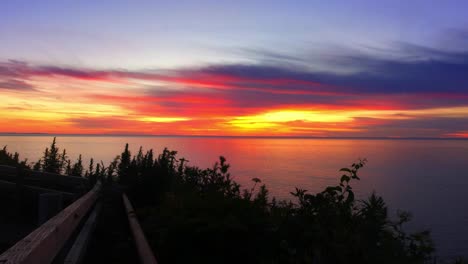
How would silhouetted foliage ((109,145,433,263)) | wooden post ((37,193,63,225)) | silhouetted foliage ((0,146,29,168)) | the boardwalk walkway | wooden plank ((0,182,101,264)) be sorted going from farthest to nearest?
silhouetted foliage ((0,146,29,168))
the boardwalk walkway
silhouetted foliage ((109,145,433,263))
wooden post ((37,193,63,225))
wooden plank ((0,182,101,264))

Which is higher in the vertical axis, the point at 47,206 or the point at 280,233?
the point at 47,206

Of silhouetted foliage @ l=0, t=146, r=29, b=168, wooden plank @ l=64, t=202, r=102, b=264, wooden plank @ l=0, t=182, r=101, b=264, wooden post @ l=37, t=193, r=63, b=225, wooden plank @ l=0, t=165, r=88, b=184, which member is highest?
wooden plank @ l=0, t=182, r=101, b=264

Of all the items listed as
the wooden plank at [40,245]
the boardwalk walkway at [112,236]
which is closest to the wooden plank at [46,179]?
the boardwalk walkway at [112,236]

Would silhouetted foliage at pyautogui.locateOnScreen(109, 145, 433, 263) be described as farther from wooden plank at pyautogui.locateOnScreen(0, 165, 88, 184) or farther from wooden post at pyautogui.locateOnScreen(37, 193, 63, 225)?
wooden plank at pyautogui.locateOnScreen(0, 165, 88, 184)

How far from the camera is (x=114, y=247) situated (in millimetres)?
7207

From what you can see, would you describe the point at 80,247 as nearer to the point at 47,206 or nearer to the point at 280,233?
the point at 47,206

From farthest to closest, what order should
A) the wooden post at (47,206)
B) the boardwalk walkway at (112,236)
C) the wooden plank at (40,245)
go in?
the boardwalk walkway at (112,236) → the wooden post at (47,206) → the wooden plank at (40,245)

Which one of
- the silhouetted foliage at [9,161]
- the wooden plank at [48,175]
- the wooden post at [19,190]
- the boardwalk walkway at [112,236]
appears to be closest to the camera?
the boardwalk walkway at [112,236]

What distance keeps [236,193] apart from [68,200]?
13.7ft

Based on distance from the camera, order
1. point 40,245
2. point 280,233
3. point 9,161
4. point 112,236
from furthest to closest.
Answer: point 9,161 → point 112,236 → point 280,233 → point 40,245

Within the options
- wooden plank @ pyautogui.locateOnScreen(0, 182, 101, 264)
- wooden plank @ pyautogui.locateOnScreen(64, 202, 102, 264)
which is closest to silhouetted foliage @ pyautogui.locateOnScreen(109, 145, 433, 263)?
wooden plank @ pyautogui.locateOnScreen(64, 202, 102, 264)

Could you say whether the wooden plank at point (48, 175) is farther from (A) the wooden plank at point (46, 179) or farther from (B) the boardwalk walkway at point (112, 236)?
(B) the boardwalk walkway at point (112, 236)

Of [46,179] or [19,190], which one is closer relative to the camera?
[46,179]

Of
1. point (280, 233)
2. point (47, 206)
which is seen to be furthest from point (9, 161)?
point (47, 206)
